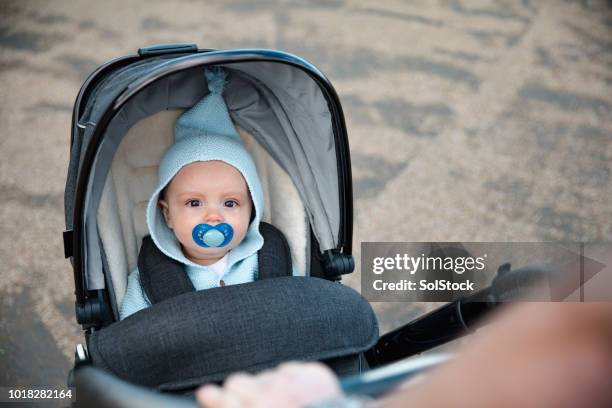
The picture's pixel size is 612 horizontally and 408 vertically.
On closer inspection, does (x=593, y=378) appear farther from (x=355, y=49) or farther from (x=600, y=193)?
(x=355, y=49)

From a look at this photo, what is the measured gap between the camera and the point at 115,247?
1533 millimetres

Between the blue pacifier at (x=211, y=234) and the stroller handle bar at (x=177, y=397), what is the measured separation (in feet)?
1.94

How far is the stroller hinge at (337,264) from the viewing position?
1559 millimetres

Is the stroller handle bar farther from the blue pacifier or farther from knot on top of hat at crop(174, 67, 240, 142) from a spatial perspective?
knot on top of hat at crop(174, 67, 240, 142)

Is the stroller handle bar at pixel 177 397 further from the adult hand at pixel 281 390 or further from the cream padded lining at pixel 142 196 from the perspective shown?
the cream padded lining at pixel 142 196

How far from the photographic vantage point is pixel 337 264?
61.4 inches

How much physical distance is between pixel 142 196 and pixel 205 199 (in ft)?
0.63

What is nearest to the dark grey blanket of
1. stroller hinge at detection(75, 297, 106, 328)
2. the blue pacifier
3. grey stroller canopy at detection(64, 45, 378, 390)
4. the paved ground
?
grey stroller canopy at detection(64, 45, 378, 390)

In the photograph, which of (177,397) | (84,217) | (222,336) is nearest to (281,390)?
(177,397)

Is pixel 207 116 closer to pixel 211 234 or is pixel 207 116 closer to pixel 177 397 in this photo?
pixel 211 234

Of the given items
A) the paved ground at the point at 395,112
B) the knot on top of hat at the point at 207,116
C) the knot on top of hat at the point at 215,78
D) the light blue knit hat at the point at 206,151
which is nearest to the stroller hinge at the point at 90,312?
the light blue knit hat at the point at 206,151

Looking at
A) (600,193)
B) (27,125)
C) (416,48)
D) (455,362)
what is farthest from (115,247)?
(416,48)

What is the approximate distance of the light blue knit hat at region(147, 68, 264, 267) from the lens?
1511 millimetres

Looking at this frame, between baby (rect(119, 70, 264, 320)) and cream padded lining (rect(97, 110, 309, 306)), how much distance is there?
41mm
